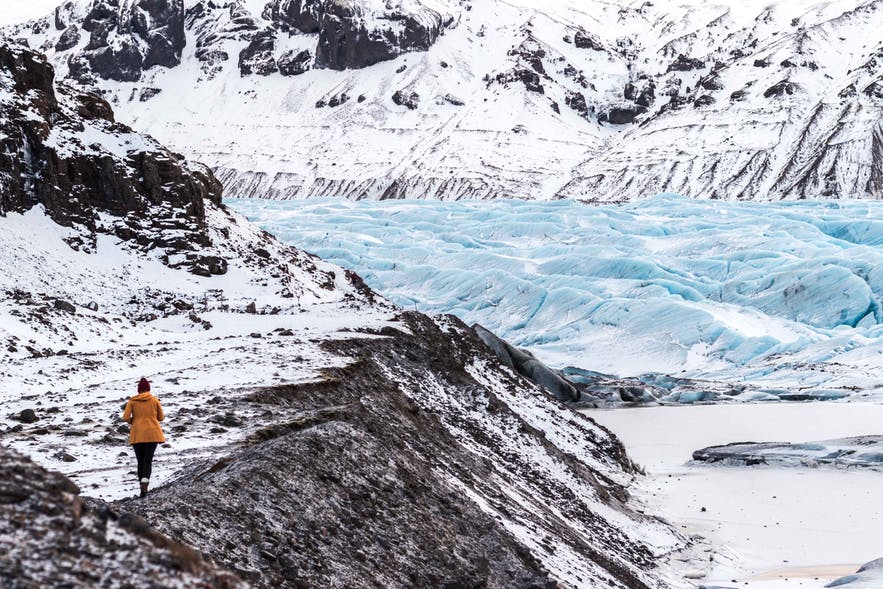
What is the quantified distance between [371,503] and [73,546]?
236 inches

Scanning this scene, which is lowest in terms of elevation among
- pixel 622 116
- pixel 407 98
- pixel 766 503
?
pixel 407 98

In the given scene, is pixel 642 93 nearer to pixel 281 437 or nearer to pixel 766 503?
pixel 766 503

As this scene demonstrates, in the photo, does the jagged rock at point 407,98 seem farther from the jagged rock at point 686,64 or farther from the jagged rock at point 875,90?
the jagged rock at point 875,90

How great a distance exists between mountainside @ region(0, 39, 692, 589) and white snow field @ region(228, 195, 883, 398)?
15658 mm

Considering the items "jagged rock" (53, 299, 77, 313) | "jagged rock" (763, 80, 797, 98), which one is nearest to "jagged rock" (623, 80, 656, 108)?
"jagged rock" (763, 80, 797, 98)

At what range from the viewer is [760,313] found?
53844mm

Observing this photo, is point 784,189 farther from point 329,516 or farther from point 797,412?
point 329,516

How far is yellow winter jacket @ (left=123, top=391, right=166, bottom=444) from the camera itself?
32.0ft

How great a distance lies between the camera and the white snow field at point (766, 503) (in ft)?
56.2

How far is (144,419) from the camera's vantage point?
985 cm

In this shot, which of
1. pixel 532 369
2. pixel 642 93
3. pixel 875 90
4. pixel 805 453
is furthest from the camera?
pixel 642 93

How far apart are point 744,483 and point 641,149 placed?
134m

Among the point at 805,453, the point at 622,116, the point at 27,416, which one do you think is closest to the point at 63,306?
the point at 27,416

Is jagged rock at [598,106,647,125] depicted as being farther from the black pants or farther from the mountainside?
the black pants
